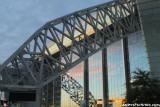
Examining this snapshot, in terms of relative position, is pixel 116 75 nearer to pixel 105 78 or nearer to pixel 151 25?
pixel 105 78

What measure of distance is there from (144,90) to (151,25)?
1504cm

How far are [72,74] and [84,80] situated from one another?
7097mm

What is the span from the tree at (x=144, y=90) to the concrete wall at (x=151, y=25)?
376 inches

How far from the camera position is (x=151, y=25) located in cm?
4912

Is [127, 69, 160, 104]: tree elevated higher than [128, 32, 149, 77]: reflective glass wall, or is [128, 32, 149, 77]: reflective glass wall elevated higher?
[128, 32, 149, 77]: reflective glass wall

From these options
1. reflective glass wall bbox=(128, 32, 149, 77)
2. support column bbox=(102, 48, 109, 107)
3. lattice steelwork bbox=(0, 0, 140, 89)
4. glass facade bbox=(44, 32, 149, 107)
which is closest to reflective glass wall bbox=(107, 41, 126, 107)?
glass facade bbox=(44, 32, 149, 107)

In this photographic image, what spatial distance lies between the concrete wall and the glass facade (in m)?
14.7

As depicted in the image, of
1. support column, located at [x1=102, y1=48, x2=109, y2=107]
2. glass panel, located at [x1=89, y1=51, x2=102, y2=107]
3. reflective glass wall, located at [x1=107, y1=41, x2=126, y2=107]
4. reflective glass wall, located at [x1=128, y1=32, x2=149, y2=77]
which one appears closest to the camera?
reflective glass wall, located at [x1=128, y1=32, x2=149, y2=77]

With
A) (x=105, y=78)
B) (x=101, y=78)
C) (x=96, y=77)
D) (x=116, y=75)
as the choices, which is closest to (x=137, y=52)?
(x=116, y=75)

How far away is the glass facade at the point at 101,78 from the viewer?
67562 millimetres

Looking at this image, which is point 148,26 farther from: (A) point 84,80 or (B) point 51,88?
(B) point 51,88

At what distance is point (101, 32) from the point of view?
53.7m

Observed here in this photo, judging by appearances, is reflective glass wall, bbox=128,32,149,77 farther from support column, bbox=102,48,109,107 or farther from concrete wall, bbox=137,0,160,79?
concrete wall, bbox=137,0,160,79

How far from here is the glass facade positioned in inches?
2660
